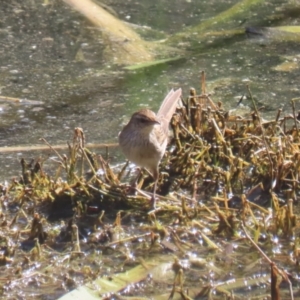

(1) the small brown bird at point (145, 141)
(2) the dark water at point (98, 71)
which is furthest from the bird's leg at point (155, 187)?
(2) the dark water at point (98, 71)

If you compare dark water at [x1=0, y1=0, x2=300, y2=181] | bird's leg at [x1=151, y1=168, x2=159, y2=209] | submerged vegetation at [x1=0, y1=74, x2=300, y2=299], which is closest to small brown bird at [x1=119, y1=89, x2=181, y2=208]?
bird's leg at [x1=151, y1=168, x2=159, y2=209]

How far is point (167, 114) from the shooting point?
625 cm

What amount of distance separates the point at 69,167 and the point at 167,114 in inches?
41.2

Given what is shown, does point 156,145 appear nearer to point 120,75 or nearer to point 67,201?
point 67,201

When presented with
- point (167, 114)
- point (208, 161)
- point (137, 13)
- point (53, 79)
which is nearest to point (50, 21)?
point (137, 13)

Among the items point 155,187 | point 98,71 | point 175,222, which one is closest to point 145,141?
point 155,187

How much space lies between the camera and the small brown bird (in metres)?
5.52

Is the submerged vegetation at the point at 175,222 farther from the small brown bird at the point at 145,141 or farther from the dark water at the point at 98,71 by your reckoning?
the dark water at the point at 98,71

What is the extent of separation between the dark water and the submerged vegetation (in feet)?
2.55

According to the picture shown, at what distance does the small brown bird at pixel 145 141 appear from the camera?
5523 millimetres

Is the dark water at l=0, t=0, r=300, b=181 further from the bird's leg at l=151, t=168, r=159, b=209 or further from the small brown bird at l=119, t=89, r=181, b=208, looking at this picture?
the bird's leg at l=151, t=168, r=159, b=209

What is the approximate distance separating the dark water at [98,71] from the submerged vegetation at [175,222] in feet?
2.55

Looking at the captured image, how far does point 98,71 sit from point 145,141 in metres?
2.61

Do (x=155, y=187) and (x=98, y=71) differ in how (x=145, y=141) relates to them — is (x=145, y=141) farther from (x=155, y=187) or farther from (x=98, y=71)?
(x=98, y=71)
